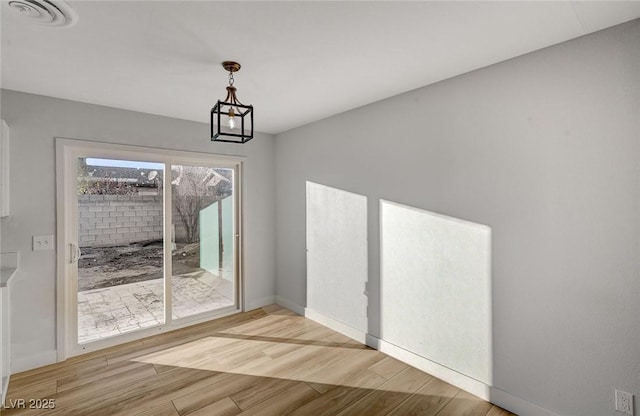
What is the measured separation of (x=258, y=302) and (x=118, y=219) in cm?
207

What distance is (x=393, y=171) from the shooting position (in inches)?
116

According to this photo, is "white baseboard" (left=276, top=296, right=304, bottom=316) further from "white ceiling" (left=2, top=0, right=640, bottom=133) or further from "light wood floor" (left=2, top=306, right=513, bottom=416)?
"white ceiling" (left=2, top=0, right=640, bottom=133)

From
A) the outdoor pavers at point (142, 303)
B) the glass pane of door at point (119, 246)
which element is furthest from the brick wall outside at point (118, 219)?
the outdoor pavers at point (142, 303)

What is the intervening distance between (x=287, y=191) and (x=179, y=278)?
1775 mm

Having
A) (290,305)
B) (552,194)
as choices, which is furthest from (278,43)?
(290,305)

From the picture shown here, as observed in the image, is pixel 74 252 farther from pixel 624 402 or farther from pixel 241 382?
pixel 624 402

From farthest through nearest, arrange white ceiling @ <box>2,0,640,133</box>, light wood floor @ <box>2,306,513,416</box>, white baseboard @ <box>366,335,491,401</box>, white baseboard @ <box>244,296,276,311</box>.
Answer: white baseboard @ <box>244,296,276,311</box>
white baseboard @ <box>366,335,491,401</box>
light wood floor @ <box>2,306,513,416</box>
white ceiling @ <box>2,0,640,133</box>

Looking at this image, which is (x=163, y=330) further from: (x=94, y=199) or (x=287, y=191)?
(x=287, y=191)

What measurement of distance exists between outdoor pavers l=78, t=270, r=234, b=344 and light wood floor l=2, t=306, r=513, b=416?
24 centimetres

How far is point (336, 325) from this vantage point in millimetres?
3576

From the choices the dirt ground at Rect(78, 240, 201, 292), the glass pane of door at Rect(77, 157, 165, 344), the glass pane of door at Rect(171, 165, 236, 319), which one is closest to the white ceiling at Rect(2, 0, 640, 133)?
the glass pane of door at Rect(77, 157, 165, 344)

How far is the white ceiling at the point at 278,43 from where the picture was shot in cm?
163

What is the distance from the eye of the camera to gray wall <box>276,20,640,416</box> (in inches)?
69.1

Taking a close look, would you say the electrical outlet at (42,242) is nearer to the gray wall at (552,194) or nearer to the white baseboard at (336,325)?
the white baseboard at (336,325)
